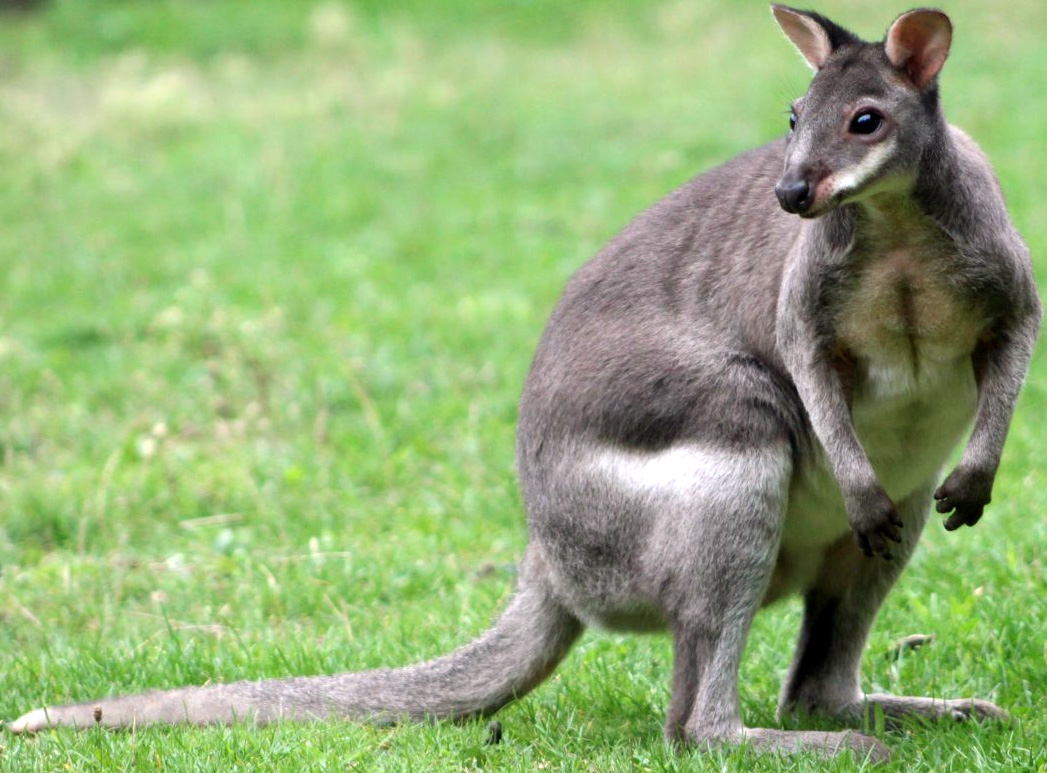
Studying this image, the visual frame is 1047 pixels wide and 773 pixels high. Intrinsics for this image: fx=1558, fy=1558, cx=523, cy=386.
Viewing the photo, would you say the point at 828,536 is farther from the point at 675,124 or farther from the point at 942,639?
the point at 675,124

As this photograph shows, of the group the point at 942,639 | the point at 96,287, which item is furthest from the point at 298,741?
the point at 96,287

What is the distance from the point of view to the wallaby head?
3.40 metres

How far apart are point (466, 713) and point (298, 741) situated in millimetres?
543

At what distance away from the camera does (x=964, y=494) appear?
12.1 ft

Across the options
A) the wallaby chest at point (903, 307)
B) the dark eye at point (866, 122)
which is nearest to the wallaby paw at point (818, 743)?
the wallaby chest at point (903, 307)

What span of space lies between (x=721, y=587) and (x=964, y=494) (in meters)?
0.62

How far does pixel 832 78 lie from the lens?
354 centimetres

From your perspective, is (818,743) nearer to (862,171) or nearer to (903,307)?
(903,307)

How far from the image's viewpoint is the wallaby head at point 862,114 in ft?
11.1

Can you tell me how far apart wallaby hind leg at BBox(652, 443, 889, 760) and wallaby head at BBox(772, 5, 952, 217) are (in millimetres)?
773

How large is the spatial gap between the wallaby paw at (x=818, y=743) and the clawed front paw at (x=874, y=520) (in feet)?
1.51

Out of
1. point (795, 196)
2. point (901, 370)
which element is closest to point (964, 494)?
point (901, 370)

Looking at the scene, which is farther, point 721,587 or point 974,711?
point 974,711

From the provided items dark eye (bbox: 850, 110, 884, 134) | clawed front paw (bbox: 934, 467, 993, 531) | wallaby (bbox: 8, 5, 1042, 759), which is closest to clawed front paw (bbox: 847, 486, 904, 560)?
wallaby (bbox: 8, 5, 1042, 759)
